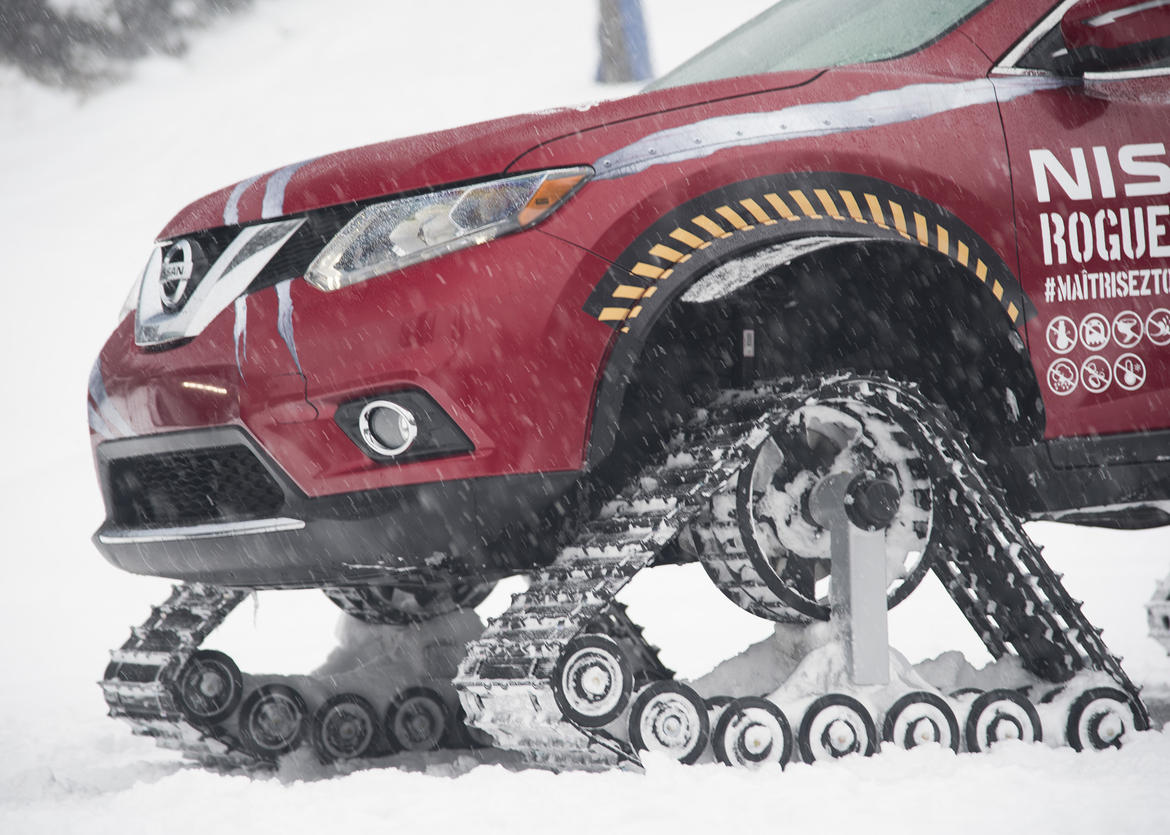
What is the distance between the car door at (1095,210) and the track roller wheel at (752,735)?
3.65ft

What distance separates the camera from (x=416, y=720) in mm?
4242

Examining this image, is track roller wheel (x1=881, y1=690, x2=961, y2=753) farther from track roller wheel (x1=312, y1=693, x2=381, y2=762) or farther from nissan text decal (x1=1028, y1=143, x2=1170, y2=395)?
track roller wheel (x1=312, y1=693, x2=381, y2=762)

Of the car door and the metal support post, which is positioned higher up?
the car door

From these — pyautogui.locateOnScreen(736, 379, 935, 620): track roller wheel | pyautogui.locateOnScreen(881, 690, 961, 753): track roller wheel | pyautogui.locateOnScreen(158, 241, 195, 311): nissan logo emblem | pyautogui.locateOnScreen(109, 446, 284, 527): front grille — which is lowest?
pyautogui.locateOnScreen(881, 690, 961, 753): track roller wheel

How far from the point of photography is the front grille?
10.3ft

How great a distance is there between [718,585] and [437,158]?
1.29 m

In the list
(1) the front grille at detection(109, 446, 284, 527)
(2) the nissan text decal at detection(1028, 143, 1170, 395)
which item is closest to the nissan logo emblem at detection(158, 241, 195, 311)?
(1) the front grille at detection(109, 446, 284, 527)

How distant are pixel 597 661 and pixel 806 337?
3.54 feet

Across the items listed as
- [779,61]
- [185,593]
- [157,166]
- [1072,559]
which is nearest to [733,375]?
[779,61]

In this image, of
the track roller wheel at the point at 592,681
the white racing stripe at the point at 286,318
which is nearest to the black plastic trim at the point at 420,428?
the white racing stripe at the point at 286,318

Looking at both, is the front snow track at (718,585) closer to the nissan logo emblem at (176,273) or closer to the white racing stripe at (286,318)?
the white racing stripe at (286,318)

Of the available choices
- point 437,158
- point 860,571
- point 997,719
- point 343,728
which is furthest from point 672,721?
point 343,728

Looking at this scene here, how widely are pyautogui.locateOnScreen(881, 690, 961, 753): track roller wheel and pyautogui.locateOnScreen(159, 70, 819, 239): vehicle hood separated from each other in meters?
1.50

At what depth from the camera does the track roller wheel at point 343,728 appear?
4137 mm
